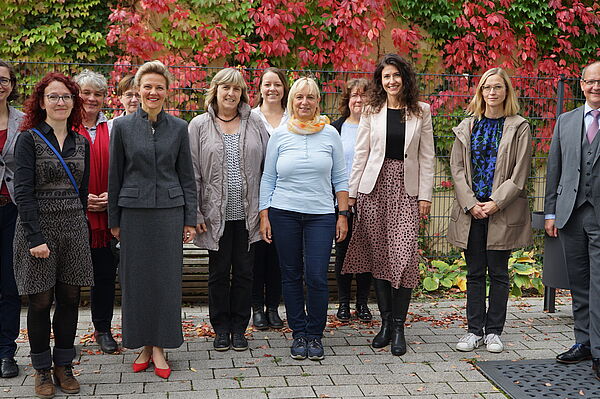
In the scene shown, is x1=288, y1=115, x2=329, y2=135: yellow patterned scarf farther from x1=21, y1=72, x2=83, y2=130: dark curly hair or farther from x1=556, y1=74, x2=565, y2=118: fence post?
x1=556, y1=74, x2=565, y2=118: fence post

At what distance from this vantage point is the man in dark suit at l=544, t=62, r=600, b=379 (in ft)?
14.8

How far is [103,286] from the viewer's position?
4.89m

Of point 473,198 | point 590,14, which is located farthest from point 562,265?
point 590,14

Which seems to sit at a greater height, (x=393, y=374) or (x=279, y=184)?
(x=279, y=184)

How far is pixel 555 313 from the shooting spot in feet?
19.9

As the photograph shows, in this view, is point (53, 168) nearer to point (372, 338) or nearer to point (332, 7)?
point (372, 338)

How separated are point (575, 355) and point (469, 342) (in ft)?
2.33

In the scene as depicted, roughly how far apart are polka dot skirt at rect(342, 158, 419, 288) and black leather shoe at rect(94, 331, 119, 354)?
75.4 inches

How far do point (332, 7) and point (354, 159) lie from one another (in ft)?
12.0

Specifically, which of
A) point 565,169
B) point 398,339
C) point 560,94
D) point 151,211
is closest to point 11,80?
point 151,211

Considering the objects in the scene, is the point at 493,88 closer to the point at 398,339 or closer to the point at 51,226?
the point at 398,339

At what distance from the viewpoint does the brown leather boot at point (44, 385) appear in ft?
13.3

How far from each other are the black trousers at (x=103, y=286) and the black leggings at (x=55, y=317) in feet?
1.89

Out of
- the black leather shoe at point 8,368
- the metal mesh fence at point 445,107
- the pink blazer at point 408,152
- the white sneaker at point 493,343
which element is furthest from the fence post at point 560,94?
the black leather shoe at point 8,368
